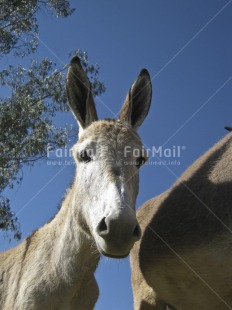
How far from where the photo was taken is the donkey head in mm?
5145

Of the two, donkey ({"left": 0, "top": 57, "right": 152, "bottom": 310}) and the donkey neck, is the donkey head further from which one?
the donkey neck

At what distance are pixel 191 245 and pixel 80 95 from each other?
2.75 m

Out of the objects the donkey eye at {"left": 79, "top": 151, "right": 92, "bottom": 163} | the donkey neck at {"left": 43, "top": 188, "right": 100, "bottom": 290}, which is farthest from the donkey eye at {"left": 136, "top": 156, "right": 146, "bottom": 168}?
the donkey neck at {"left": 43, "top": 188, "right": 100, "bottom": 290}

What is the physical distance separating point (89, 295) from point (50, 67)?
1415 centimetres

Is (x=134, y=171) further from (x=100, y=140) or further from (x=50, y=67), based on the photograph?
(x=50, y=67)

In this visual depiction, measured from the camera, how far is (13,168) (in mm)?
18109

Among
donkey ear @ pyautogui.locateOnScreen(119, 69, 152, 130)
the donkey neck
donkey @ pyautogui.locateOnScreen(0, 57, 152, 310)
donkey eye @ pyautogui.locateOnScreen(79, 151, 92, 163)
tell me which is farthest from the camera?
donkey ear @ pyautogui.locateOnScreen(119, 69, 152, 130)

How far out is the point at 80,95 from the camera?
23.5 feet

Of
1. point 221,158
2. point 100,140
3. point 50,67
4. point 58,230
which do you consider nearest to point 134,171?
point 100,140

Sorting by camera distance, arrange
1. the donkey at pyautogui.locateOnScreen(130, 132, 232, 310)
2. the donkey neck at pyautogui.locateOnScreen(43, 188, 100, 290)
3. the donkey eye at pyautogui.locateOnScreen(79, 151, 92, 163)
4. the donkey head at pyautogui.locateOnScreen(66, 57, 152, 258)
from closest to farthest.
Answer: the donkey head at pyautogui.locateOnScreen(66, 57, 152, 258)
the donkey eye at pyautogui.locateOnScreen(79, 151, 92, 163)
the donkey neck at pyautogui.locateOnScreen(43, 188, 100, 290)
the donkey at pyautogui.locateOnScreen(130, 132, 232, 310)

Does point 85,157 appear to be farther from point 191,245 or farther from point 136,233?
point 191,245

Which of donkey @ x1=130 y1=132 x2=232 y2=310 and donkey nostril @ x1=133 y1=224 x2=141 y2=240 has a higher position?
donkey nostril @ x1=133 y1=224 x2=141 y2=240

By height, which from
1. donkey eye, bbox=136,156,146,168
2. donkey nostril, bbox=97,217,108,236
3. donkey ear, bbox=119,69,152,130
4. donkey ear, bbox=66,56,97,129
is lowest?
donkey nostril, bbox=97,217,108,236

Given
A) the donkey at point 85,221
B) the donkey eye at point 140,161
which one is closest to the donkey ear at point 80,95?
the donkey at point 85,221
